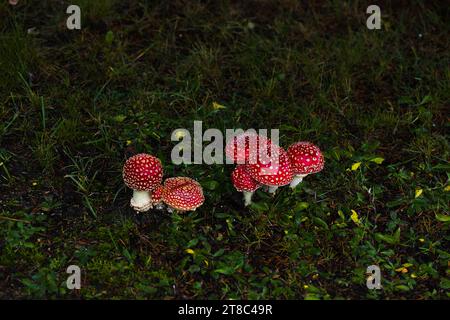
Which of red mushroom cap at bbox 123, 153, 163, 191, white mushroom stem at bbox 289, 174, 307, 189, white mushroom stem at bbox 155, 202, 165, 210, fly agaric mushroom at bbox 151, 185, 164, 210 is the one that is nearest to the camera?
red mushroom cap at bbox 123, 153, 163, 191

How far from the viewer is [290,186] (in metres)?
4.22

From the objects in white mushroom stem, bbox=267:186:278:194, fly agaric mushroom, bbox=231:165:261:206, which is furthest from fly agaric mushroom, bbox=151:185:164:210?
white mushroom stem, bbox=267:186:278:194

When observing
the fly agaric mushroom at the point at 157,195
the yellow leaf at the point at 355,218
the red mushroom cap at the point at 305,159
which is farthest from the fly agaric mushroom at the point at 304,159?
the fly agaric mushroom at the point at 157,195

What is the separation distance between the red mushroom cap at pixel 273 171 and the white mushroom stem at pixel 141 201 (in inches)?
29.1

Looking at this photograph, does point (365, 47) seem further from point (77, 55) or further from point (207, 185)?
point (77, 55)

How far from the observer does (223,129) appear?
464 centimetres

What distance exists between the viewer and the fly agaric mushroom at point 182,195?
3.77 m

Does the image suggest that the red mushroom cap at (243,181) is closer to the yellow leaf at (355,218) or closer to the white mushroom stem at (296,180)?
the white mushroom stem at (296,180)

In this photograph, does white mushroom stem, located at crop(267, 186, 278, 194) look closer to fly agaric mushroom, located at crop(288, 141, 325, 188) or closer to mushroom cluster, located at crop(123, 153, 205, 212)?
fly agaric mushroom, located at crop(288, 141, 325, 188)

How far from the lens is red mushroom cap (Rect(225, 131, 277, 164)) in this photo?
373 centimetres

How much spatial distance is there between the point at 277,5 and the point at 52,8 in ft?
7.35

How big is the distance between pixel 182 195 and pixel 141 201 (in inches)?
13.7

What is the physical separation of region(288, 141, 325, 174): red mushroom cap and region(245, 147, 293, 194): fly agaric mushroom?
3.7 inches

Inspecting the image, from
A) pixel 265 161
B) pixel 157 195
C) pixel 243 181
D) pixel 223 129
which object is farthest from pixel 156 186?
pixel 223 129
